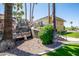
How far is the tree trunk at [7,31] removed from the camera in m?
4.07

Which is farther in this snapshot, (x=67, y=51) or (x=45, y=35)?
(x=45, y=35)

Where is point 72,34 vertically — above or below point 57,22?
below

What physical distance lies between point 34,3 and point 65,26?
2.09 ft

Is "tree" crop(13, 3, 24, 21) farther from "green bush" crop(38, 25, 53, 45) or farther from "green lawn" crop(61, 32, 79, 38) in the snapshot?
"green lawn" crop(61, 32, 79, 38)

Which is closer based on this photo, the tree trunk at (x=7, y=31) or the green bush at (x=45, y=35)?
the tree trunk at (x=7, y=31)

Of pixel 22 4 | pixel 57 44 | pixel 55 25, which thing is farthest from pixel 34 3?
pixel 57 44

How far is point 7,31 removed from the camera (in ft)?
13.5

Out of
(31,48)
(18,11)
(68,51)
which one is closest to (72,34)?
(68,51)

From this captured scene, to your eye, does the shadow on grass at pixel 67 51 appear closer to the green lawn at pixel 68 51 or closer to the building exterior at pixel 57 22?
the green lawn at pixel 68 51

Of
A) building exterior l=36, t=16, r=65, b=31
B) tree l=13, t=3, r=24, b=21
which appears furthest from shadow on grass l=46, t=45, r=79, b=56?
tree l=13, t=3, r=24, b=21

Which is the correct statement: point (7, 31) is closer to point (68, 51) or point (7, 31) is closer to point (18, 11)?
point (18, 11)

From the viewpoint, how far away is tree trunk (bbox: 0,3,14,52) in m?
4.07

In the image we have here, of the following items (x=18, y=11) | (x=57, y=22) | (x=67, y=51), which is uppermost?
(x=18, y=11)

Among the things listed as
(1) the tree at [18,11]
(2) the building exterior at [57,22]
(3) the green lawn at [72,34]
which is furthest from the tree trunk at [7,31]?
(3) the green lawn at [72,34]
